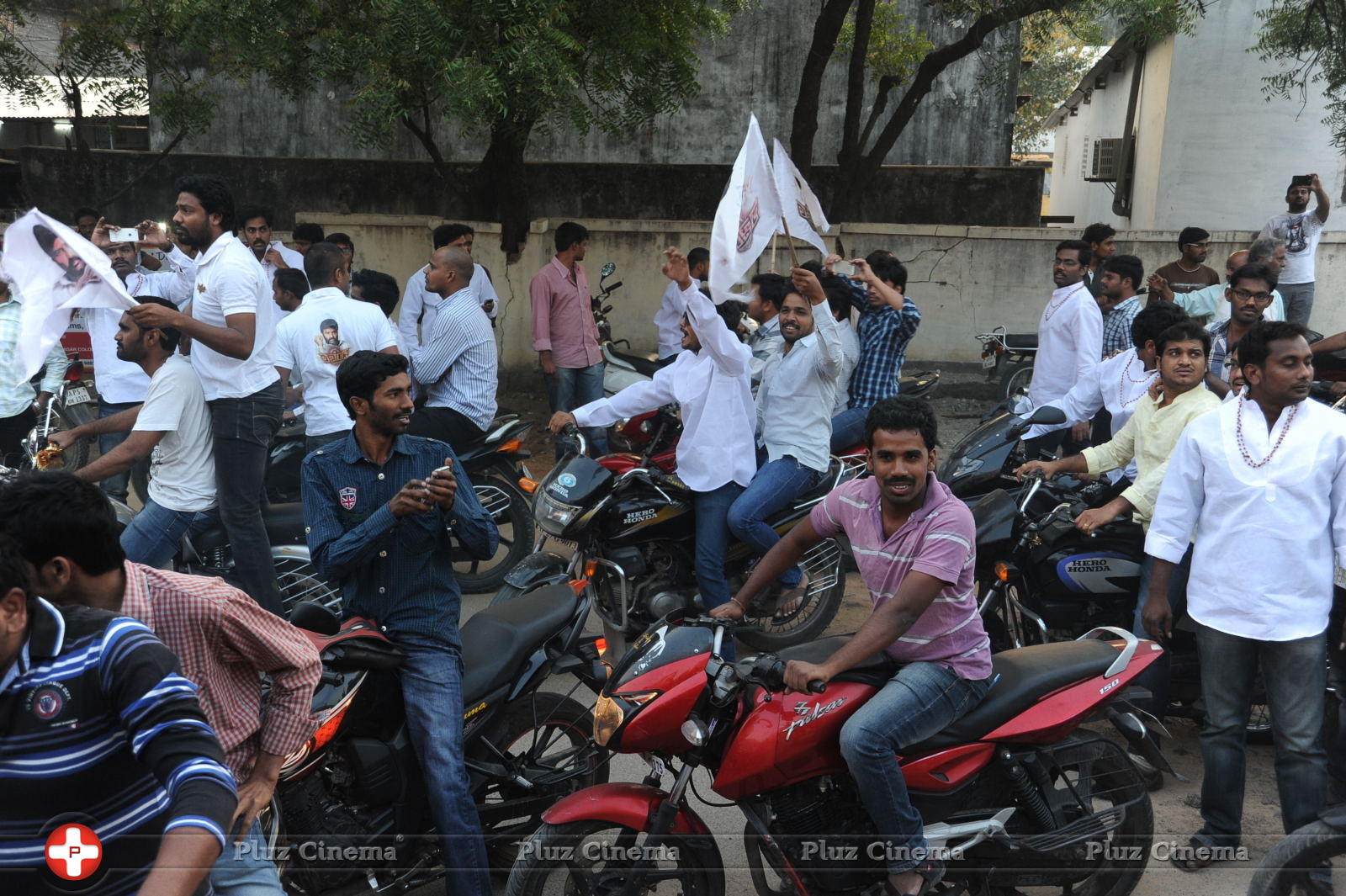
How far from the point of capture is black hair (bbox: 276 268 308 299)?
748 cm

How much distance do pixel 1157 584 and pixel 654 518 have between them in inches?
93.6

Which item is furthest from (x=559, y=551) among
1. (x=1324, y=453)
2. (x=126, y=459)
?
(x=1324, y=453)

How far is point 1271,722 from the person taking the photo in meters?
3.73

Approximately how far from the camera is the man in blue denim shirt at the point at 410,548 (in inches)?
134

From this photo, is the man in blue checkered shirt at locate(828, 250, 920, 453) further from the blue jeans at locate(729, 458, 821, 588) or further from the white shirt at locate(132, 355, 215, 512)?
the white shirt at locate(132, 355, 215, 512)

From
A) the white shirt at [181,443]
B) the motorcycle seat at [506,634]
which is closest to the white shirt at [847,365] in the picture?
the motorcycle seat at [506,634]

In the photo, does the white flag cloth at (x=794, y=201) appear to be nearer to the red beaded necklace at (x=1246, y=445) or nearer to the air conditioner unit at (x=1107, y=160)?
the red beaded necklace at (x=1246, y=445)

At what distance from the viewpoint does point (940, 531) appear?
10.6 ft

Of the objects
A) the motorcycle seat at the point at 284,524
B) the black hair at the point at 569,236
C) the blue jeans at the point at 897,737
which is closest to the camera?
the blue jeans at the point at 897,737

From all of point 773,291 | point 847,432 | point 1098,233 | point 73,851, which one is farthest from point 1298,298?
point 73,851

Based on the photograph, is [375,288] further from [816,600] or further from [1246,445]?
[1246,445]

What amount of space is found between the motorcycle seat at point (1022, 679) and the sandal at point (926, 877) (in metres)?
0.32

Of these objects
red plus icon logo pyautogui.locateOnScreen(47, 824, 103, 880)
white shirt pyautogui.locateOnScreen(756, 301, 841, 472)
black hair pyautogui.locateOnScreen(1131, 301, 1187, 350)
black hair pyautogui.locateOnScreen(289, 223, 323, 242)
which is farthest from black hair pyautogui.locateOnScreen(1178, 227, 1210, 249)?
red plus icon logo pyautogui.locateOnScreen(47, 824, 103, 880)

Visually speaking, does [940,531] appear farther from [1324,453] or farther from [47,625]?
[47,625]
